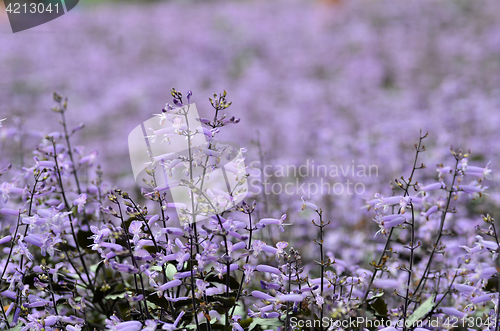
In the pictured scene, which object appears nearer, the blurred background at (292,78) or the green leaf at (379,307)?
the green leaf at (379,307)

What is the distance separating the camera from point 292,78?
13.5 m

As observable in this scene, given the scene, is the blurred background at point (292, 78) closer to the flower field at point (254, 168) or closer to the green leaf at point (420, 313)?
the flower field at point (254, 168)

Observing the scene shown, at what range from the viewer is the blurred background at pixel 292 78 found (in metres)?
6.69

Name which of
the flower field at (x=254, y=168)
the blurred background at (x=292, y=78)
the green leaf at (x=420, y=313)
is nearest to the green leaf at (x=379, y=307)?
the flower field at (x=254, y=168)

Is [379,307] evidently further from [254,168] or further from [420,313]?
[254,168]

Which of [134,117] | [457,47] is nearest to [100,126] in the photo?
[134,117]

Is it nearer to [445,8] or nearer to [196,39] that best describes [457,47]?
[445,8]

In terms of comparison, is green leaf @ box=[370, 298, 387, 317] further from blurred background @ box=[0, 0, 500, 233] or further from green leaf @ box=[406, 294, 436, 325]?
blurred background @ box=[0, 0, 500, 233]

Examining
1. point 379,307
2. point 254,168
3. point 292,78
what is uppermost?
point 254,168

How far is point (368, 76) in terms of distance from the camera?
1254 centimetres

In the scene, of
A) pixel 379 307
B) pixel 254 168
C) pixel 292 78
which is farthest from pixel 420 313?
pixel 292 78

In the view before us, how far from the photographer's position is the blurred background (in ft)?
22.0

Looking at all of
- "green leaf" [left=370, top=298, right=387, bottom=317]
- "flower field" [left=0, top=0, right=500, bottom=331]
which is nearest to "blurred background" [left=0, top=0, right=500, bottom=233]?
"flower field" [left=0, top=0, right=500, bottom=331]

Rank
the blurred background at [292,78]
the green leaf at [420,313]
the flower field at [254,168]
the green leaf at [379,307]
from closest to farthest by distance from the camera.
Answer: the flower field at [254,168] → the green leaf at [420,313] → the green leaf at [379,307] → the blurred background at [292,78]
